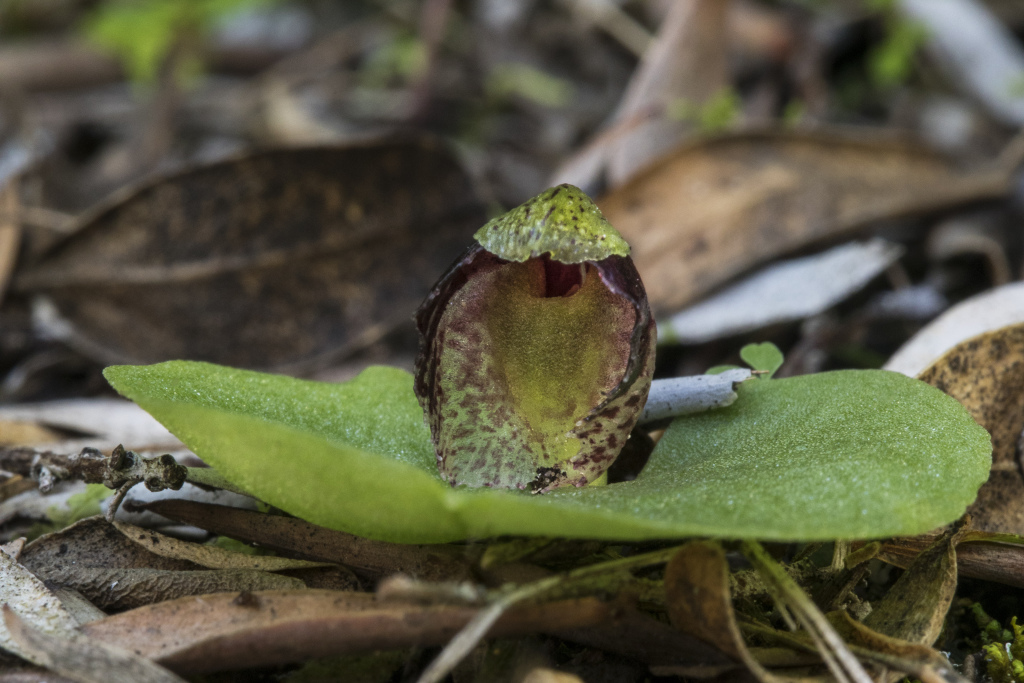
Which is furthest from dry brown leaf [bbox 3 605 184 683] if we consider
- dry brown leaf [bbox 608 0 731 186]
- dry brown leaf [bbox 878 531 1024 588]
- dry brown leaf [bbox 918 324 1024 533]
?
dry brown leaf [bbox 608 0 731 186]

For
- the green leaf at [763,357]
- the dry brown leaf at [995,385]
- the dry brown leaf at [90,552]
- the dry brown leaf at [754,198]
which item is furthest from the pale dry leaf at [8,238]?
the dry brown leaf at [995,385]

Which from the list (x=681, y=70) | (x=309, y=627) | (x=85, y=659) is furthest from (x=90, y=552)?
(x=681, y=70)

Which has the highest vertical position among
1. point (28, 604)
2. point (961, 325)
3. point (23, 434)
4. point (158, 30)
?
point (158, 30)

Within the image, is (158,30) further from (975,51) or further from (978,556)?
(978,556)

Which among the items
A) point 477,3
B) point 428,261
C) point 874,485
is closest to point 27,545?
point 874,485

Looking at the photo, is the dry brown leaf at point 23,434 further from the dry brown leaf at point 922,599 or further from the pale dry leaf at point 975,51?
the pale dry leaf at point 975,51

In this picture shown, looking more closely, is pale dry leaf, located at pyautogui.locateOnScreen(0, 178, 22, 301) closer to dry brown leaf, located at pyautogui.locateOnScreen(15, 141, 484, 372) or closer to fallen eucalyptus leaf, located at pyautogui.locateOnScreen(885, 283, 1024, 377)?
dry brown leaf, located at pyautogui.locateOnScreen(15, 141, 484, 372)
